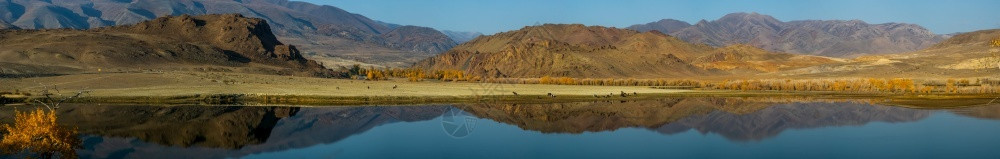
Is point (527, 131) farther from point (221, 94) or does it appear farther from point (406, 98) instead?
point (221, 94)

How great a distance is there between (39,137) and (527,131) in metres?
40.9

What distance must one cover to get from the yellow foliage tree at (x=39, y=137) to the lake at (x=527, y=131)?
761 centimetres

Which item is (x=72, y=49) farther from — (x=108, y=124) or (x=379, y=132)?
(x=379, y=132)

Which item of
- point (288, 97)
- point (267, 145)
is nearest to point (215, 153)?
point (267, 145)

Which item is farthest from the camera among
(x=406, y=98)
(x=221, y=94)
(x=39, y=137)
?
(x=406, y=98)

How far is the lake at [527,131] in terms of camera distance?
180ft

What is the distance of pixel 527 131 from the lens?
2785 inches

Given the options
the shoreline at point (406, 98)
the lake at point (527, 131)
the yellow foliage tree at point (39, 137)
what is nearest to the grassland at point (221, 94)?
the shoreline at point (406, 98)

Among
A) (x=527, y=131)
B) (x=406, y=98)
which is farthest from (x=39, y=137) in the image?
(x=406, y=98)

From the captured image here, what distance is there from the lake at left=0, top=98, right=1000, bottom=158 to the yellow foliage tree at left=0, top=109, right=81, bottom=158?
25.0ft

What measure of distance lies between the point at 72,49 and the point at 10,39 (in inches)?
983

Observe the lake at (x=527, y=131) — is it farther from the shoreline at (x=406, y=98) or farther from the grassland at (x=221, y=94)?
the grassland at (x=221, y=94)

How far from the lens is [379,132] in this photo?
69438 millimetres

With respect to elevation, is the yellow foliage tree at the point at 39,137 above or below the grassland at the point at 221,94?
below
